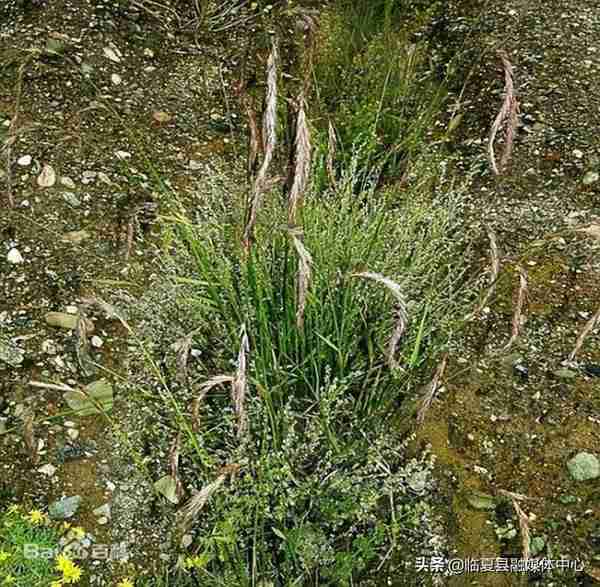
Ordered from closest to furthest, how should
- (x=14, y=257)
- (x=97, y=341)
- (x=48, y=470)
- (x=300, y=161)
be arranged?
(x=300, y=161)
(x=48, y=470)
(x=97, y=341)
(x=14, y=257)

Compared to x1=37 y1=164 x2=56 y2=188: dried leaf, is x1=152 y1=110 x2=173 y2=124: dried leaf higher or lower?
higher

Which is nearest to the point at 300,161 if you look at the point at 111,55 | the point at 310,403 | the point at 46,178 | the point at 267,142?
the point at 267,142

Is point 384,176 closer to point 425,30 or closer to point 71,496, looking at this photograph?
point 425,30

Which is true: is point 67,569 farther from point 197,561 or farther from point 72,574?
point 197,561

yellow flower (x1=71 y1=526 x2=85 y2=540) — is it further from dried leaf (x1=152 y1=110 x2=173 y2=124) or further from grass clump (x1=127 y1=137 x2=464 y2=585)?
dried leaf (x1=152 y1=110 x2=173 y2=124)

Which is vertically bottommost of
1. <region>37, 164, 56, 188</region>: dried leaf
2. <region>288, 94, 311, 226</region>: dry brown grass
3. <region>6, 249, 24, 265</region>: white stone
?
<region>6, 249, 24, 265</region>: white stone

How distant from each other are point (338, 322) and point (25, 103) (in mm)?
1596

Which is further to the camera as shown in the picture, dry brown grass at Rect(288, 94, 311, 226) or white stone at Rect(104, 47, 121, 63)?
white stone at Rect(104, 47, 121, 63)

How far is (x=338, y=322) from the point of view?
238cm

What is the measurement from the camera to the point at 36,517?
210 cm

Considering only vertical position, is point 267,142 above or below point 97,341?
above

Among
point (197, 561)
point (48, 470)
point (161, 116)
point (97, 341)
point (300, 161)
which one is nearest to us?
point (300, 161)

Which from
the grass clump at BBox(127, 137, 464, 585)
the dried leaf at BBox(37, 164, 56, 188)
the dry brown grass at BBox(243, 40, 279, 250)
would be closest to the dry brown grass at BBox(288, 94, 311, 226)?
the dry brown grass at BBox(243, 40, 279, 250)

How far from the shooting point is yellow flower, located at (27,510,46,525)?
2.10 m
